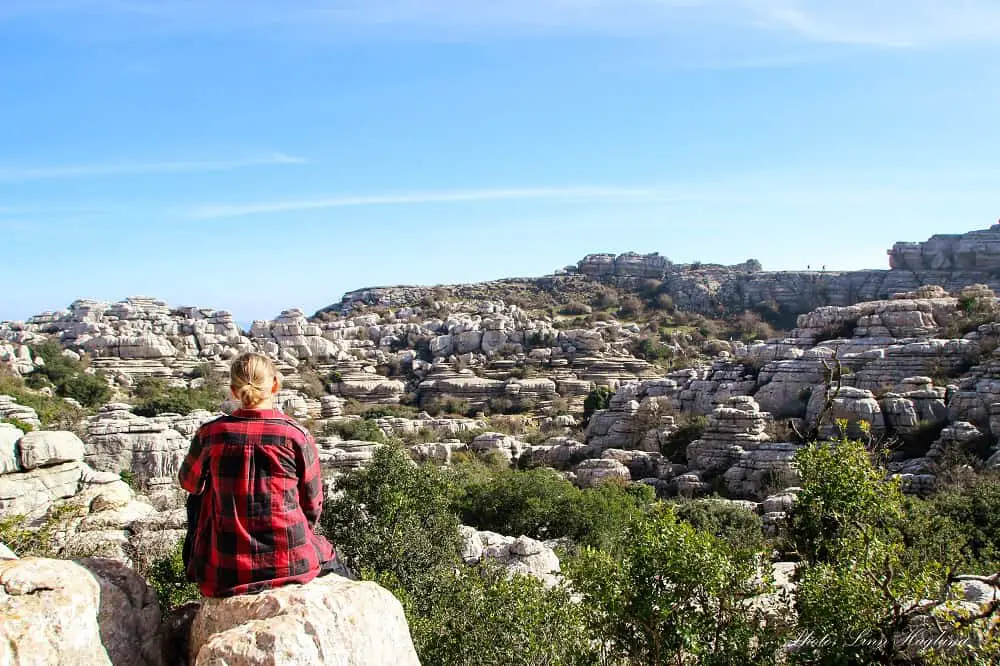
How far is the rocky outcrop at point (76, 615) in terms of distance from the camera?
350 centimetres

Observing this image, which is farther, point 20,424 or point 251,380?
point 20,424

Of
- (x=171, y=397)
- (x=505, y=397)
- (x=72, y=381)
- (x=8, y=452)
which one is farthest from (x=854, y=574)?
(x=505, y=397)

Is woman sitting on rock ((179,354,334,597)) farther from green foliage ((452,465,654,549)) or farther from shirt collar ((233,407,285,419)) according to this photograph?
green foliage ((452,465,654,549))

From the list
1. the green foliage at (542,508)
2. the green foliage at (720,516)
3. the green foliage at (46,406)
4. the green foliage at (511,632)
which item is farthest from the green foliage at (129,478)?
the green foliage at (511,632)

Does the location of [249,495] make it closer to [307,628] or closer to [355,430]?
[307,628]

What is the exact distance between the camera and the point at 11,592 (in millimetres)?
3641

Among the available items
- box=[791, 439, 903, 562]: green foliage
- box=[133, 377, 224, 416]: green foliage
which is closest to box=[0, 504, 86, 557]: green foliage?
A: box=[791, 439, 903, 562]: green foliage

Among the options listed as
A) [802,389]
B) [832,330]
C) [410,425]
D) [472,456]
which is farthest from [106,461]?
[832,330]

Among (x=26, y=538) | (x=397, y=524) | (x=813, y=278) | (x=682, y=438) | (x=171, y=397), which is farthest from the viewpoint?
(x=813, y=278)

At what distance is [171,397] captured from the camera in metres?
35.5

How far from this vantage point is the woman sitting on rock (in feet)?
12.9

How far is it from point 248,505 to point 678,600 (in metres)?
4.11

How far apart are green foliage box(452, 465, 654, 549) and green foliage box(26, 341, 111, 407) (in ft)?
84.0

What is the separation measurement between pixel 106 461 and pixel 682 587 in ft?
70.8
